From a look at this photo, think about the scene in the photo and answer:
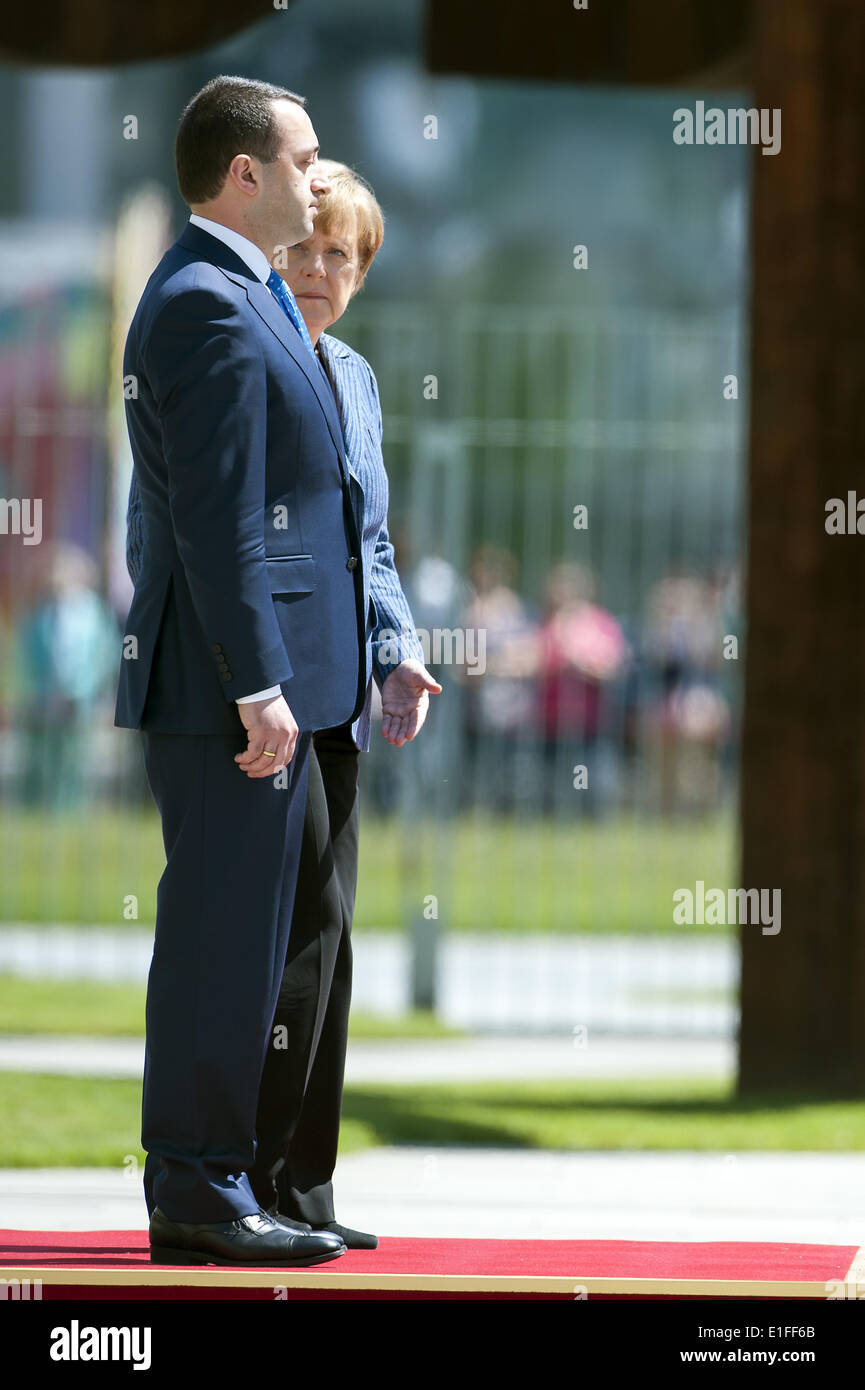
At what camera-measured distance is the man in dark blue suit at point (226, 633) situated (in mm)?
3578

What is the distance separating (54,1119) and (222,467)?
10.5ft

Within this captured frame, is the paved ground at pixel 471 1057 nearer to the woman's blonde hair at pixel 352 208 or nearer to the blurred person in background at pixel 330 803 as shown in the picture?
the blurred person in background at pixel 330 803

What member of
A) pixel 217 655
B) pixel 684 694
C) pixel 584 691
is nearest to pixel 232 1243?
pixel 217 655

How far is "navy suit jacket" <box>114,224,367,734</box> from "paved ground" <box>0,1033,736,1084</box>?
3647mm

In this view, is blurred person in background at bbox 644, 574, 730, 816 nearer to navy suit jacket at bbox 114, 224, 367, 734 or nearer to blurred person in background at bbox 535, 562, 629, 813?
blurred person in background at bbox 535, 562, 629, 813

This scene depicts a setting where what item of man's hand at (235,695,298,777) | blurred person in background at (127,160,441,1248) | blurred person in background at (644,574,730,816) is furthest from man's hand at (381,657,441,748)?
blurred person in background at (644,574,730,816)

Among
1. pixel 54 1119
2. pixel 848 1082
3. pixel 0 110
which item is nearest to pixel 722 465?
pixel 848 1082

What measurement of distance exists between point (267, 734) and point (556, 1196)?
7.45ft

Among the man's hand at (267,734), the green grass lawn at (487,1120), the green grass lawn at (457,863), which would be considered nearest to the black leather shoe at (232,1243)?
the man's hand at (267,734)

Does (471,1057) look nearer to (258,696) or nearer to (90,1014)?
(90,1014)

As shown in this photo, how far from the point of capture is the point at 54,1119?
6.30 m

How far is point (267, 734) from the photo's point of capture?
359 centimetres

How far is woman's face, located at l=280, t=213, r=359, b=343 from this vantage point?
13.1 feet

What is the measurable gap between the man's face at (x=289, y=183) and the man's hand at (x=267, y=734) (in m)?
0.78
